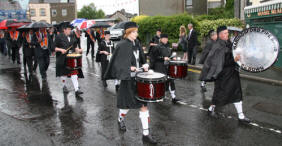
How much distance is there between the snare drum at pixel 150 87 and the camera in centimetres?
457

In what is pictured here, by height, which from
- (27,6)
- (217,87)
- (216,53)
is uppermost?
(27,6)

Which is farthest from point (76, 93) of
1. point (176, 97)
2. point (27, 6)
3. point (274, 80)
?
point (27, 6)

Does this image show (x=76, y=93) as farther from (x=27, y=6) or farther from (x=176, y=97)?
(x=27, y=6)

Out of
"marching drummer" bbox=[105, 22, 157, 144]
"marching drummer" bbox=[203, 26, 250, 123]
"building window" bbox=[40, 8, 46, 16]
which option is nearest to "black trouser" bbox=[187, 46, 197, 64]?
"marching drummer" bbox=[203, 26, 250, 123]

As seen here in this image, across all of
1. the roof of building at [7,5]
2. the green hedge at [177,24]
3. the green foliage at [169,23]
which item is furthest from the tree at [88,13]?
the green hedge at [177,24]

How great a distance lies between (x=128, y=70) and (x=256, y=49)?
257 cm

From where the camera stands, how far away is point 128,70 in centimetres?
478

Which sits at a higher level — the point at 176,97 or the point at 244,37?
the point at 244,37

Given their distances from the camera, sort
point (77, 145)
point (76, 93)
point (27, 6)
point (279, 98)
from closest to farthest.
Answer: point (77, 145) < point (279, 98) < point (76, 93) < point (27, 6)

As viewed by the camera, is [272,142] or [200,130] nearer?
[272,142]

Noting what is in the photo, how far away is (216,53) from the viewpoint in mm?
5957

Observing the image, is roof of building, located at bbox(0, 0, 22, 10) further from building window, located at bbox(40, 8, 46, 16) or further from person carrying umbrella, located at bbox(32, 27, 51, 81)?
person carrying umbrella, located at bbox(32, 27, 51, 81)

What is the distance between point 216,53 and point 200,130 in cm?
168

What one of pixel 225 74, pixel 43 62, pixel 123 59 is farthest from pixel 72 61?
pixel 225 74
